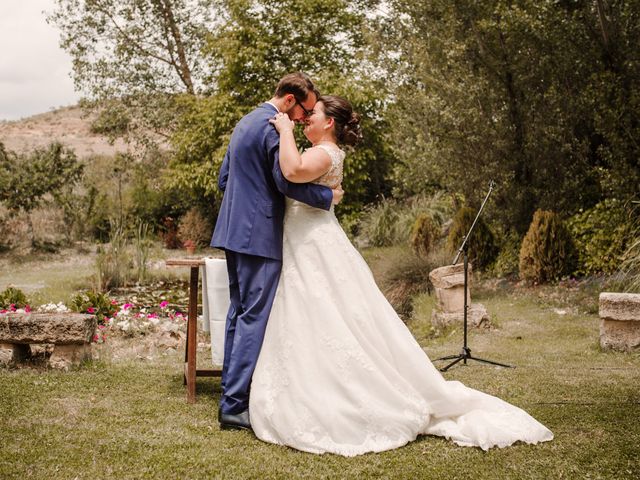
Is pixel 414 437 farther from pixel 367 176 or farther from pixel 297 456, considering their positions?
pixel 367 176

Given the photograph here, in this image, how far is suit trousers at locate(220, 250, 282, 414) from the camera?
3.93 metres

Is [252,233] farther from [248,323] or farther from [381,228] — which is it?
[381,228]

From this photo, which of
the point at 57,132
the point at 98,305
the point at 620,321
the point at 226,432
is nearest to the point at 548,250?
the point at 620,321

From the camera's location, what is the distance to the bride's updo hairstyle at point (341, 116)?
13.5 feet

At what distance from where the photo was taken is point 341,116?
4.12 metres

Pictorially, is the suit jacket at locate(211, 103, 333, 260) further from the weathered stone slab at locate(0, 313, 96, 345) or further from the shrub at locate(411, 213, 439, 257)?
the shrub at locate(411, 213, 439, 257)

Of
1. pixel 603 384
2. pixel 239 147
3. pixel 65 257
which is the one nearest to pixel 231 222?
pixel 239 147

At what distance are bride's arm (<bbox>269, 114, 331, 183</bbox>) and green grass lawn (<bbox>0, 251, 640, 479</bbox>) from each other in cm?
152

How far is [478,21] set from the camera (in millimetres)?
11273

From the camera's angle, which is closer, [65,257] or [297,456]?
[297,456]

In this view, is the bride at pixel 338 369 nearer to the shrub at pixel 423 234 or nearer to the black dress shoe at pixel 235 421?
the black dress shoe at pixel 235 421

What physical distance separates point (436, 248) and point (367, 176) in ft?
22.7

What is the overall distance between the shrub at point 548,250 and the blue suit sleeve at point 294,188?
24.8ft

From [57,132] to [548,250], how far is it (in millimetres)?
35116
